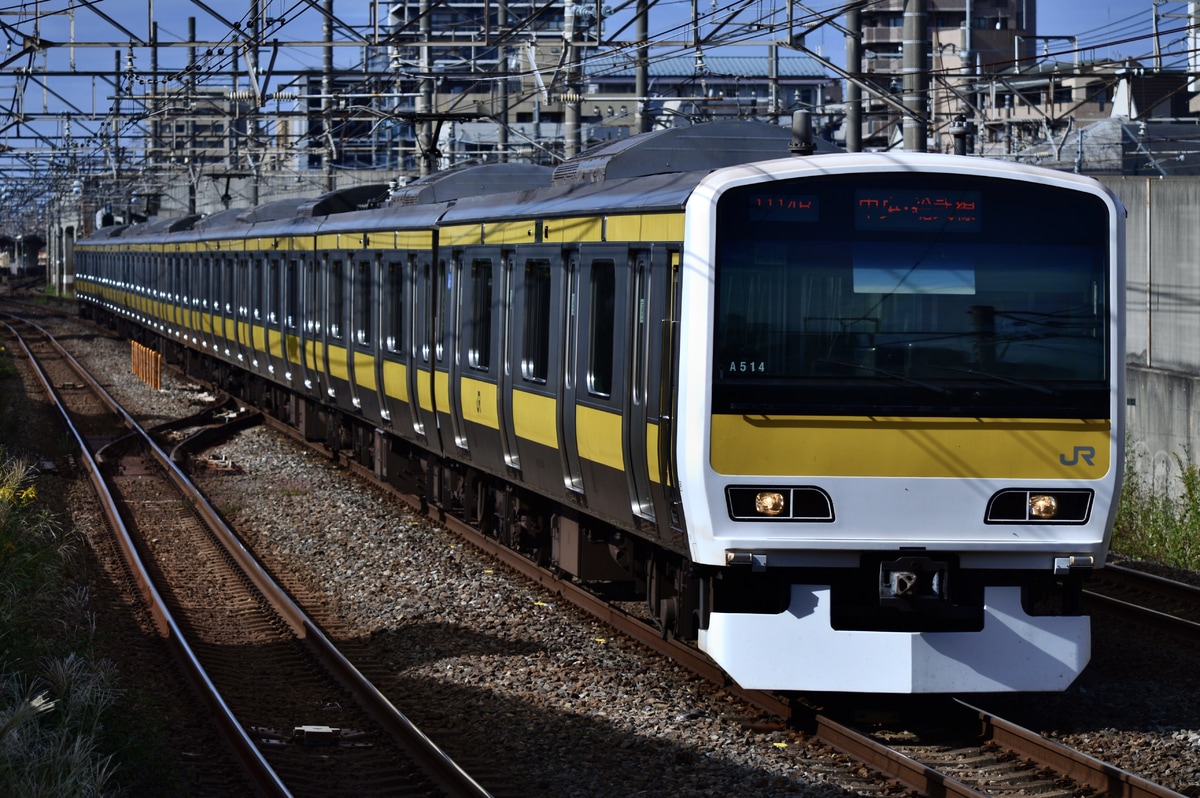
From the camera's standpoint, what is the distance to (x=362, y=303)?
610 inches

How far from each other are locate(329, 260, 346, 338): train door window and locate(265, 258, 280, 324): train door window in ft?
11.6

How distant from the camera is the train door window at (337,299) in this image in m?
16.3

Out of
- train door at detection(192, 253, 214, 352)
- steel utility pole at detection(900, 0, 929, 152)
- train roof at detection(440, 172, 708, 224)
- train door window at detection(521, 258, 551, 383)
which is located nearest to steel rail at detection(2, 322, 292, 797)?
train door window at detection(521, 258, 551, 383)

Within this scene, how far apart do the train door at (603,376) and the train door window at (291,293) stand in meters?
10.4

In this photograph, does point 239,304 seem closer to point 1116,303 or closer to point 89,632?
point 89,632

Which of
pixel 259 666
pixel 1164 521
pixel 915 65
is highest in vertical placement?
pixel 915 65

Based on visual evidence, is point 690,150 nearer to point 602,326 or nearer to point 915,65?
point 602,326

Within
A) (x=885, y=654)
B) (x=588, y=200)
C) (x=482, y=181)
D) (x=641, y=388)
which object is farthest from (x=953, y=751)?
(x=482, y=181)

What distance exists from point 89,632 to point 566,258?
3.62m

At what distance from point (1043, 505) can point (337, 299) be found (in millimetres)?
10709

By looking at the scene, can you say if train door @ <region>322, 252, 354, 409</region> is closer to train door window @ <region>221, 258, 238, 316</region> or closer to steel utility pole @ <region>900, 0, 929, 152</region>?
steel utility pole @ <region>900, 0, 929, 152</region>

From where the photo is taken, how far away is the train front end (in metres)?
7.15

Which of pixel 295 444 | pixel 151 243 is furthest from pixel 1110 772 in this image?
pixel 151 243

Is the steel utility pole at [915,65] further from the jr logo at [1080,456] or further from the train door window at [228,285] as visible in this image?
the train door window at [228,285]
